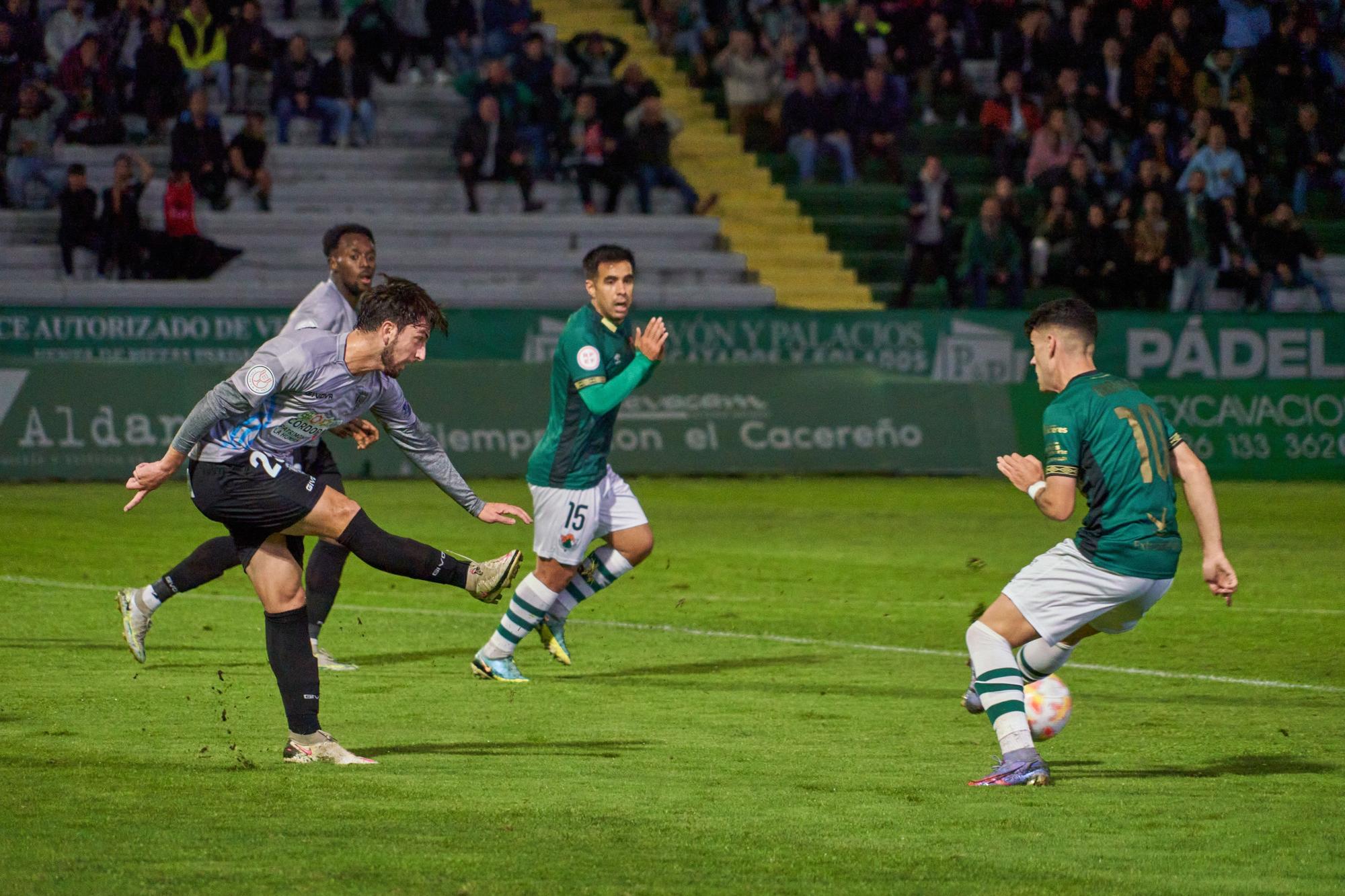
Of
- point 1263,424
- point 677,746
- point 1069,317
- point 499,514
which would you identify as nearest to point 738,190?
point 1263,424

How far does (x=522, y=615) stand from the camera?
9.75 m

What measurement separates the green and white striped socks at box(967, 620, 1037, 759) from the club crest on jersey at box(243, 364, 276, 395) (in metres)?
2.80

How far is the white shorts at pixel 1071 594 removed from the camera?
23.0 ft

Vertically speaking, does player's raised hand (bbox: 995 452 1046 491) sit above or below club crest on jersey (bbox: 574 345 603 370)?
above

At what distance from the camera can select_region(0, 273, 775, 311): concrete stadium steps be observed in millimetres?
24594

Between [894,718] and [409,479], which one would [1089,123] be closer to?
[409,479]

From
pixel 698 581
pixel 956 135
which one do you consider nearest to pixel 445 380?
pixel 698 581

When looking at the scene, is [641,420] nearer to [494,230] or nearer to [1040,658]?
[494,230]

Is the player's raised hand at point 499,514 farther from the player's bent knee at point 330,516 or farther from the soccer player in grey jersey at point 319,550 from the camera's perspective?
the soccer player in grey jersey at point 319,550

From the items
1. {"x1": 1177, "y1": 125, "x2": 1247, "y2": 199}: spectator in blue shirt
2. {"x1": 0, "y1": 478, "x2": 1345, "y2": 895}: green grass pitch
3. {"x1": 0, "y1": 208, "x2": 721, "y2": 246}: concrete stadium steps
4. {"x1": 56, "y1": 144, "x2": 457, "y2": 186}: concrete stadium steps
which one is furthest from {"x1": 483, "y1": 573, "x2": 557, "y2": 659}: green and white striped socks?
{"x1": 1177, "y1": 125, "x2": 1247, "y2": 199}: spectator in blue shirt

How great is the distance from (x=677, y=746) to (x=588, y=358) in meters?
2.29

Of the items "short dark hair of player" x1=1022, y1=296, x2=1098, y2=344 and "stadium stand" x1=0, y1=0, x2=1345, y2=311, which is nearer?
"short dark hair of player" x1=1022, y1=296, x2=1098, y2=344

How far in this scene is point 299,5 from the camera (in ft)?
98.3

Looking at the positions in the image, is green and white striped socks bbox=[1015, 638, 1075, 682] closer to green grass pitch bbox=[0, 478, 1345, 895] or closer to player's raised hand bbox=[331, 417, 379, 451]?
green grass pitch bbox=[0, 478, 1345, 895]
